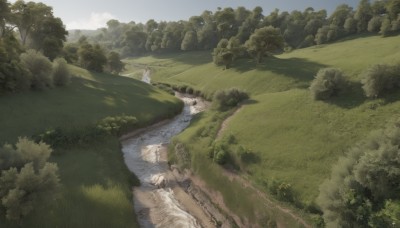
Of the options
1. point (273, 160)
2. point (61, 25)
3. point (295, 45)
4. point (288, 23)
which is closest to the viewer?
point (273, 160)

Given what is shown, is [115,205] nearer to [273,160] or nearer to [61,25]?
[273,160]

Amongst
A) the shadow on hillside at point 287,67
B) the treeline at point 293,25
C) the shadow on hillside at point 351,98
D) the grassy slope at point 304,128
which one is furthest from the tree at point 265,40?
the shadow on hillside at point 351,98

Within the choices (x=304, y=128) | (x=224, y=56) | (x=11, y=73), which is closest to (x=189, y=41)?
(x=224, y=56)

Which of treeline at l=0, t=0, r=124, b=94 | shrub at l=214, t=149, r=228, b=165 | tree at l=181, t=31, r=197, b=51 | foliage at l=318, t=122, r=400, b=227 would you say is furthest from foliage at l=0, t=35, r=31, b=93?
tree at l=181, t=31, r=197, b=51

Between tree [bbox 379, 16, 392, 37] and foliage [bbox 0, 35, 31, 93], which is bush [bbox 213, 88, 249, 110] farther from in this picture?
tree [bbox 379, 16, 392, 37]

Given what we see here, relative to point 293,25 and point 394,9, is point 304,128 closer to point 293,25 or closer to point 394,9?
point 394,9

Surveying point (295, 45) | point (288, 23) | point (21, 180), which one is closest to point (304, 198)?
point (21, 180)

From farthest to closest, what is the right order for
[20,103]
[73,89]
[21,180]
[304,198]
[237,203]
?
1. [73,89]
2. [20,103]
3. [237,203]
4. [304,198]
5. [21,180]
